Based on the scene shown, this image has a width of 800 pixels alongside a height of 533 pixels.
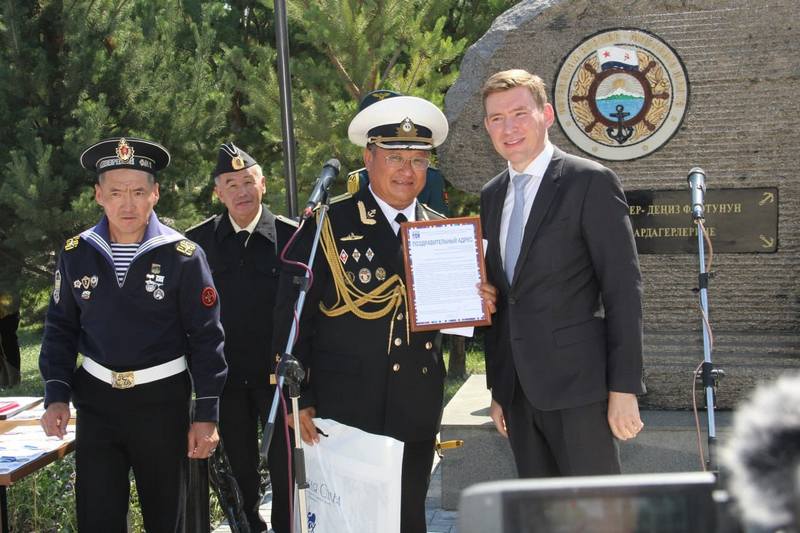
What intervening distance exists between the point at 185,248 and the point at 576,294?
57.8 inches

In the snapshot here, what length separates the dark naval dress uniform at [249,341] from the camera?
414 centimetres

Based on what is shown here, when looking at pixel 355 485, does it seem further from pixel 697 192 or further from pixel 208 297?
pixel 697 192

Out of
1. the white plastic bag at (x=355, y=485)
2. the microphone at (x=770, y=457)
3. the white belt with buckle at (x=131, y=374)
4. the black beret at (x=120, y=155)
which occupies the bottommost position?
the white plastic bag at (x=355, y=485)

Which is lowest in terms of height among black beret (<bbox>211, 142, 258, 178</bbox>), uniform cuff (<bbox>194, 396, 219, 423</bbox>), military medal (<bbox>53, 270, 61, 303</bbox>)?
uniform cuff (<bbox>194, 396, 219, 423</bbox>)

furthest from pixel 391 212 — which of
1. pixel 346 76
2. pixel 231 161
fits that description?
pixel 346 76

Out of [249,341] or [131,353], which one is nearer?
[131,353]

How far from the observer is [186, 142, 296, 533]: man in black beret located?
4.16 m

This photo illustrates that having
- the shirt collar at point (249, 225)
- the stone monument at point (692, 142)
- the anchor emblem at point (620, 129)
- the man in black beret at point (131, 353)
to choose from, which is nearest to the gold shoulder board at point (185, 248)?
the man in black beret at point (131, 353)

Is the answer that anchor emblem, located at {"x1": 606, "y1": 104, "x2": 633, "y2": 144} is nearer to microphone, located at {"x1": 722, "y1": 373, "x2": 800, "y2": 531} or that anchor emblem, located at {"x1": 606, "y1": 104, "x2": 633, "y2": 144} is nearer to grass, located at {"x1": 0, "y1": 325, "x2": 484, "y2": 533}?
grass, located at {"x1": 0, "y1": 325, "x2": 484, "y2": 533}

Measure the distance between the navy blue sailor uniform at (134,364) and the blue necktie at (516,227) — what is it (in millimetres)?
1127

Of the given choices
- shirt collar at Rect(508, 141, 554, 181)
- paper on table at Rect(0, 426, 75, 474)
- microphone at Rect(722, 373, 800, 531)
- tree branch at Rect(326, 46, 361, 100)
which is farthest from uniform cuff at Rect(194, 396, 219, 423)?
tree branch at Rect(326, 46, 361, 100)

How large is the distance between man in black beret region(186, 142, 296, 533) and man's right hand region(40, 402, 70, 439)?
1.10m

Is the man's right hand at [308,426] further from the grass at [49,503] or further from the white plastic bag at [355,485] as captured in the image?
the grass at [49,503]

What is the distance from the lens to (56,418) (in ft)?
Answer: 10.3
